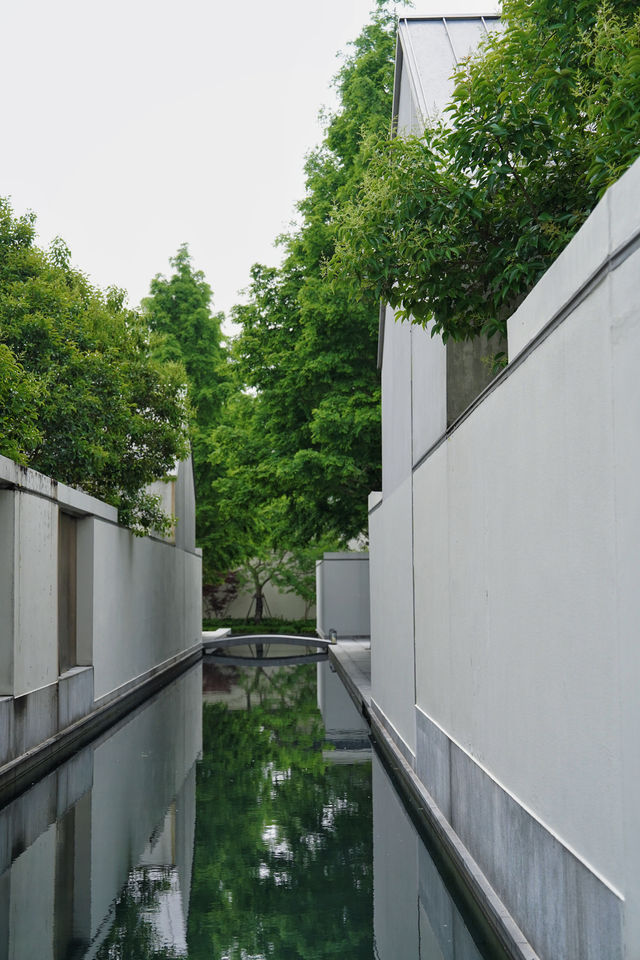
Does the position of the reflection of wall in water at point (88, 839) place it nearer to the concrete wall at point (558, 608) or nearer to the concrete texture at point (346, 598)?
the concrete wall at point (558, 608)

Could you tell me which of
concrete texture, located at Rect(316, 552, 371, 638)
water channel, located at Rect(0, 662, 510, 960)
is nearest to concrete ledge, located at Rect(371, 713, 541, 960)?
water channel, located at Rect(0, 662, 510, 960)

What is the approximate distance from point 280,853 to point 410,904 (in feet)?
4.35

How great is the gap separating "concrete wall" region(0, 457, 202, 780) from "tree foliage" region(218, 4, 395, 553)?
9.61 feet

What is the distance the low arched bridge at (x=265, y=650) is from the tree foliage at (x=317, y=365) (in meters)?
4.52

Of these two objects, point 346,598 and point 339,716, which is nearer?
point 339,716

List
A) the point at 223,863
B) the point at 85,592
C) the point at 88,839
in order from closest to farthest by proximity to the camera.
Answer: the point at 223,863 → the point at 88,839 → the point at 85,592

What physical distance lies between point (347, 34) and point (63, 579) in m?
13.6

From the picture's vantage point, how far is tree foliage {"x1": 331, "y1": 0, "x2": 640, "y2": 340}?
520 cm

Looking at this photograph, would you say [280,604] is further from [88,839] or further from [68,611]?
[88,839]

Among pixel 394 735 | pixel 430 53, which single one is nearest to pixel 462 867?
pixel 394 735

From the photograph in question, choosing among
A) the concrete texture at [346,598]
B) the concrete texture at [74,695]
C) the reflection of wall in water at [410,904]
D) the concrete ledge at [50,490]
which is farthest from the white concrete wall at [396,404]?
the concrete texture at [346,598]

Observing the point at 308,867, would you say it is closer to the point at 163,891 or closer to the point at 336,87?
the point at 163,891

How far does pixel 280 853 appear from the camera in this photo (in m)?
6.71

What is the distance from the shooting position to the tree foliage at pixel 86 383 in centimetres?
1499
